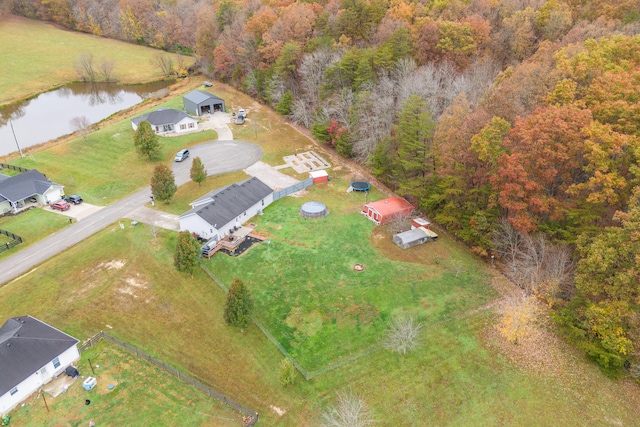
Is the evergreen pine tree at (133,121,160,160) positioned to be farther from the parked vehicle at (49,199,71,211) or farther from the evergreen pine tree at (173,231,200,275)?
the evergreen pine tree at (173,231,200,275)

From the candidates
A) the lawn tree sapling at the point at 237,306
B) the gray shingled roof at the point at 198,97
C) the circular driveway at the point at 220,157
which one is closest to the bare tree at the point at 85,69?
the gray shingled roof at the point at 198,97

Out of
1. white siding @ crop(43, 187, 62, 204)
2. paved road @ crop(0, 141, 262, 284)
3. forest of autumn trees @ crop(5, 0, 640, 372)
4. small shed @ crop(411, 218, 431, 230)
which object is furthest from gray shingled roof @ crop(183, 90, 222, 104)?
small shed @ crop(411, 218, 431, 230)

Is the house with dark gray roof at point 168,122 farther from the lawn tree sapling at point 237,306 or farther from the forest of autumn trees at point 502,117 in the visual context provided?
the lawn tree sapling at point 237,306

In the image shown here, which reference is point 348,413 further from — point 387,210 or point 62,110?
point 62,110

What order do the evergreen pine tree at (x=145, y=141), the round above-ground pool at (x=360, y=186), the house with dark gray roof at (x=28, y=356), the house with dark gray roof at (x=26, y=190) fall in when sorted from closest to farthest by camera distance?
the house with dark gray roof at (x=28, y=356) → the house with dark gray roof at (x=26, y=190) → the round above-ground pool at (x=360, y=186) → the evergreen pine tree at (x=145, y=141)

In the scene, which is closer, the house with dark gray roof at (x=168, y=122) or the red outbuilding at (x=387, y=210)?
the red outbuilding at (x=387, y=210)

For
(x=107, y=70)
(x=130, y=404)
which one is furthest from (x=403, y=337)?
(x=107, y=70)

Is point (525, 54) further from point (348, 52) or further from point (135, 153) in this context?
point (135, 153)
